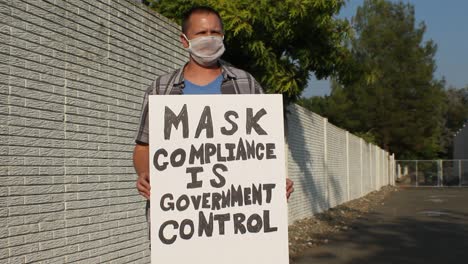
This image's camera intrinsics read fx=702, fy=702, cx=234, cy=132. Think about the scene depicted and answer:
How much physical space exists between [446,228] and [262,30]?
669 centimetres

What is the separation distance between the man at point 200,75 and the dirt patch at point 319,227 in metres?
6.03

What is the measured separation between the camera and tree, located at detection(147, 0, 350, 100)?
9281 millimetres

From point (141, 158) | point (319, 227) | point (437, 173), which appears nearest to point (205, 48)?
point (141, 158)

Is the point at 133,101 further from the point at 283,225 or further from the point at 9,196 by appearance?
the point at 283,225

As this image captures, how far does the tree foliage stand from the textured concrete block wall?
40252mm

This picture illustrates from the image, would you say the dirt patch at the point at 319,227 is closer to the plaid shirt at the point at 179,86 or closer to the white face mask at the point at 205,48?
the plaid shirt at the point at 179,86

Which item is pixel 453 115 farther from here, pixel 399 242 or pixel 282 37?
pixel 282 37

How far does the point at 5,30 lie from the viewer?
4.85 m

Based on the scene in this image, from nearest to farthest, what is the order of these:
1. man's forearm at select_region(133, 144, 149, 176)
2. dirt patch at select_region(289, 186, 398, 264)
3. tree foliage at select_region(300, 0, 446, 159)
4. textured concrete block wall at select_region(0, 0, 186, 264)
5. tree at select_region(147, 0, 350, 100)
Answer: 1. man's forearm at select_region(133, 144, 149, 176)
2. textured concrete block wall at select_region(0, 0, 186, 264)
3. tree at select_region(147, 0, 350, 100)
4. dirt patch at select_region(289, 186, 398, 264)
5. tree foliage at select_region(300, 0, 446, 159)

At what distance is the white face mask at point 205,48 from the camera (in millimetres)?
3578

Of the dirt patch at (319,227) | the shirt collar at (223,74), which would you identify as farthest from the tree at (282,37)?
the shirt collar at (223,74)

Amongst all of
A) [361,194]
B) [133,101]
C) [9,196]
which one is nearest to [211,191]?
[9,196]

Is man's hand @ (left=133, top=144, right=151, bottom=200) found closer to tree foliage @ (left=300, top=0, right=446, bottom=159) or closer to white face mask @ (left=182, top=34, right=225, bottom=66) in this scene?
white face mask @ (left=182, top=34, right=225, bottom=66)

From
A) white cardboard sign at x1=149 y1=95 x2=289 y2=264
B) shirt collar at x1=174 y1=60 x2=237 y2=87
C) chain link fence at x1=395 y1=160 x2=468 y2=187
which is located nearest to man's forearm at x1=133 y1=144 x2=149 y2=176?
white cardboard sign at x1=149 y1=95 x2=289 y2=264
